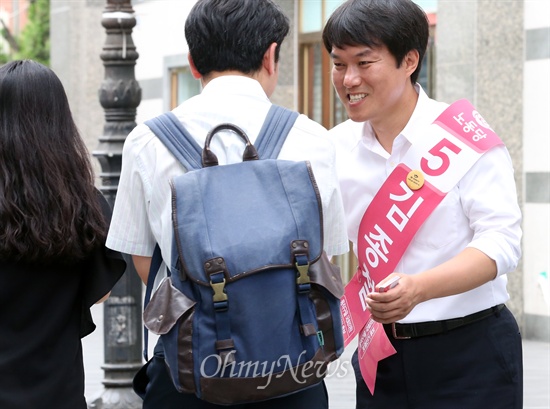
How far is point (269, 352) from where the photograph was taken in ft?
10.0

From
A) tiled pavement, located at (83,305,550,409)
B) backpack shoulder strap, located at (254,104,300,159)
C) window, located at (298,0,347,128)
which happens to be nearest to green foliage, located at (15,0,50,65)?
window, located at (298,0,347,128)

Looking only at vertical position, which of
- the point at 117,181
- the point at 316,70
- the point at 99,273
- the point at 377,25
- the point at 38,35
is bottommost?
the point at 38,35

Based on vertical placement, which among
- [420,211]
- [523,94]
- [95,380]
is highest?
[420,211]

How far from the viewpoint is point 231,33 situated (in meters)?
3.26

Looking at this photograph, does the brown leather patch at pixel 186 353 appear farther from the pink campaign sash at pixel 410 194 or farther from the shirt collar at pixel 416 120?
the shirt collar at pixel 416 120

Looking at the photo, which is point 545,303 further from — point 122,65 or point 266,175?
point 266,175

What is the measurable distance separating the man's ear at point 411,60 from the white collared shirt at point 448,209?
114 mm

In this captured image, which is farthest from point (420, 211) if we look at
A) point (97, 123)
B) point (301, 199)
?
point (97, 123)

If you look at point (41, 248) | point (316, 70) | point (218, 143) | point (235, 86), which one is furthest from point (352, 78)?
point (316, 70)

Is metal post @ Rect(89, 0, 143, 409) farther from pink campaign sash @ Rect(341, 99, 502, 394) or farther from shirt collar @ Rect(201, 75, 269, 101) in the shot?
shirt collar @ Rect(201, 75, 269, 101)

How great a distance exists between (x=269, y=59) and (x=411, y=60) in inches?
23.2

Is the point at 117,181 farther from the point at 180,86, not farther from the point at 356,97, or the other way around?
the point at 180,86

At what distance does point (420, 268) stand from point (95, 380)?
573cm

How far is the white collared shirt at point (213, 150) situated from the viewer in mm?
3164
